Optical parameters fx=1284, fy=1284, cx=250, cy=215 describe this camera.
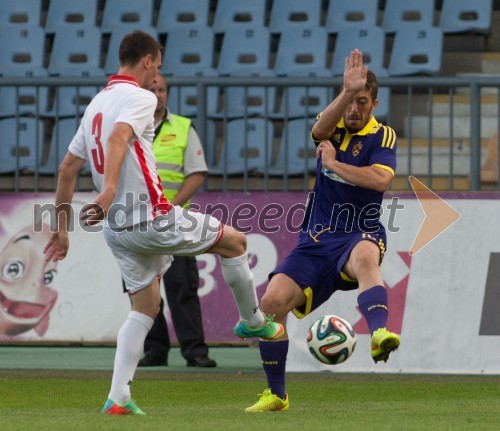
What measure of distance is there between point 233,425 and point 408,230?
4.40m

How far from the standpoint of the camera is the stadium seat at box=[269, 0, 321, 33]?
1653 cm

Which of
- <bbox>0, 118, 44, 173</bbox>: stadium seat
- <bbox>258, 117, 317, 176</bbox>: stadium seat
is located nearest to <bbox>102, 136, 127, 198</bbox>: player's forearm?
<bbox>258, 117, 317, 176</bbox>: stadium seat

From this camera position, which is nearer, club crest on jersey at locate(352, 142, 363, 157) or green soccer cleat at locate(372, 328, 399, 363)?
Answer: green soccer cleat at locate(372, 328, 399, 363)

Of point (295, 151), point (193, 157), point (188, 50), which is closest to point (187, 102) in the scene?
point (295, 151)

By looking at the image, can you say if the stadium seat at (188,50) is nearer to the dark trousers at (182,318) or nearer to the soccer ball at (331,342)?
the dark trousers at (182,318)

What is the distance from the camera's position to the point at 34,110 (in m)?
11.8

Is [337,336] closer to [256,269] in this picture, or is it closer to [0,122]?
[256,269]

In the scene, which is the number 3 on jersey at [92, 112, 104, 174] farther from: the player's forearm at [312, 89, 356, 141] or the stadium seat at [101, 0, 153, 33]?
the stadium seat at [101, 0, 153, 33]

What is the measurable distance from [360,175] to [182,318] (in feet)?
11.2

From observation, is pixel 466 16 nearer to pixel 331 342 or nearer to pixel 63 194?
pixel 331 342

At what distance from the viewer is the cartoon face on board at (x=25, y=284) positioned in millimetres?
11398

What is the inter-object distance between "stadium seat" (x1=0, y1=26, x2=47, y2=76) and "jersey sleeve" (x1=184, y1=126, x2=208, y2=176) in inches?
238

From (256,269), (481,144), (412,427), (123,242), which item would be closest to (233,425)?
(412,427)

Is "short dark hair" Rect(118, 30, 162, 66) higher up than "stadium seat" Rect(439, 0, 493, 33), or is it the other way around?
"stadium seat" Rect(439, 0, 493, 33)
